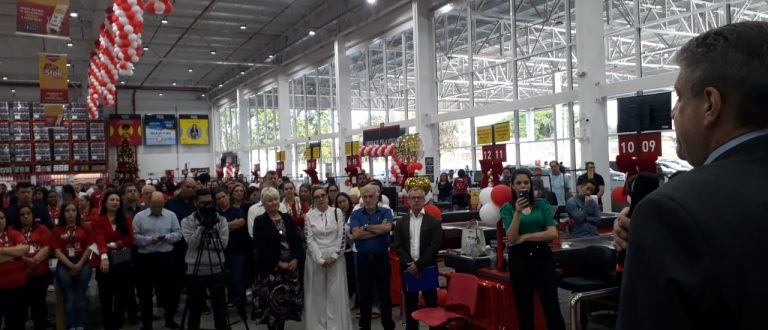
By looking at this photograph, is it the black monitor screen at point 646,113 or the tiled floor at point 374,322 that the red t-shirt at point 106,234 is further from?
the black monitor screen at point 646,113

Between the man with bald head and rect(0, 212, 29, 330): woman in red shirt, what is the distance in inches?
40.7

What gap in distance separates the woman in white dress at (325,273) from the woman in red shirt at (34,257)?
105 inches

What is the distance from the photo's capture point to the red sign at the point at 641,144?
5.96 metres

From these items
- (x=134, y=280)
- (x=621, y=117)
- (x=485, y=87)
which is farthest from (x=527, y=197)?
(x=485, y=87)

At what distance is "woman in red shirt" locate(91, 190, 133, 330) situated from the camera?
5672 millimetres

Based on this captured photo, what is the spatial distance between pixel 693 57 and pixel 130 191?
6.91 m

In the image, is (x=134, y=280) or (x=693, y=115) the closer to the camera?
(x=693, y=115)

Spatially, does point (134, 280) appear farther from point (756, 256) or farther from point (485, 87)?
point (485, 87)

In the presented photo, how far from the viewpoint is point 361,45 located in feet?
59.5

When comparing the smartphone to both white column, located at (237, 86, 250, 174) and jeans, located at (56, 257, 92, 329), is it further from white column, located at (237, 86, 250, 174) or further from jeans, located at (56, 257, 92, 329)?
white column, located at (237, 86, 250, 174)

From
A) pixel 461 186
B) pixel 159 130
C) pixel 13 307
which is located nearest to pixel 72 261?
pixel 13 307

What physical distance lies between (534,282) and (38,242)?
4.79 meters

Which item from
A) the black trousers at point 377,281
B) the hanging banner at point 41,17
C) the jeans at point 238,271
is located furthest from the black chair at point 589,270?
the hanging banner at point 41,17

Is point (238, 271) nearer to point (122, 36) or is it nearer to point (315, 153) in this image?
point (122, 36)
